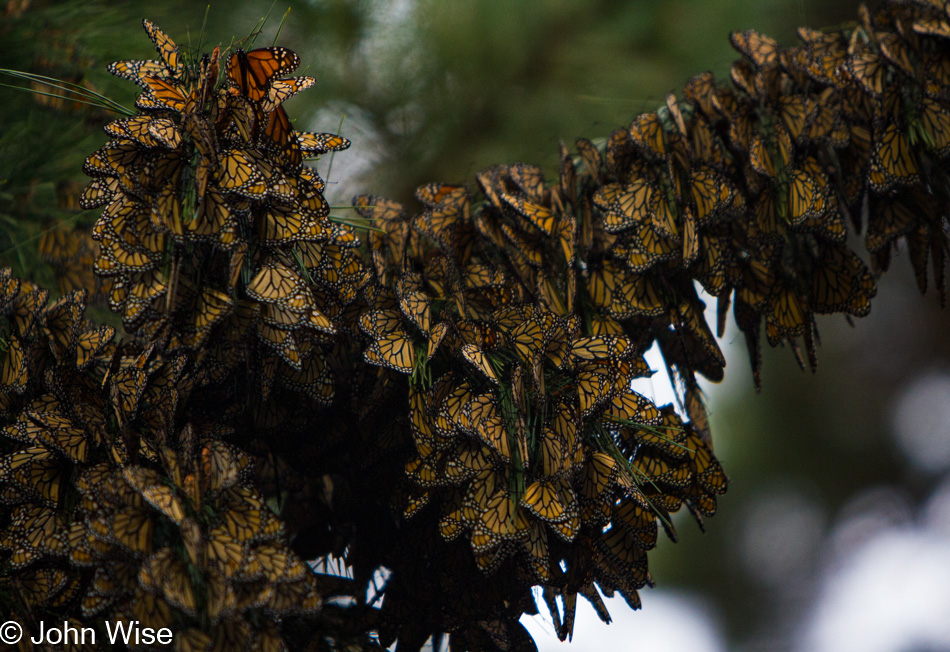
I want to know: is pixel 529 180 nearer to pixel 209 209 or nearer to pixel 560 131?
pixel 209 209

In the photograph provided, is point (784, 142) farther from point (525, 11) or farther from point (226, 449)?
point (525, 11)

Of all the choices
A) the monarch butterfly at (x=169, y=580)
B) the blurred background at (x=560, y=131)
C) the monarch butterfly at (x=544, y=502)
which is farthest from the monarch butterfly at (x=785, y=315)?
the monarch butterfly at (x=169, y=580)

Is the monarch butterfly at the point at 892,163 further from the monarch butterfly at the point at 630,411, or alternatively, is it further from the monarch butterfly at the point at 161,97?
the monarch butterfly at the point at 161,97

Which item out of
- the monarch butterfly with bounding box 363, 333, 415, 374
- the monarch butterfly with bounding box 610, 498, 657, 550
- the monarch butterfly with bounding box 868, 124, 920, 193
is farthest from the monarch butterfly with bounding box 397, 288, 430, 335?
the monarch butterfly with bounding box 868, 124, 920, 193

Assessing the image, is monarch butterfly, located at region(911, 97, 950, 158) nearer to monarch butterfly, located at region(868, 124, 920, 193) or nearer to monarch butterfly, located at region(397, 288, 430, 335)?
monarch butterfly, located at region(868, 124, 920, 193)

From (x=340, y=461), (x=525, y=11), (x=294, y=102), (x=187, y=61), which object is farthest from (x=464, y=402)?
(x=525, y=11)

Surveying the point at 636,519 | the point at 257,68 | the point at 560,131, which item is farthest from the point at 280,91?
the point at 560,131
